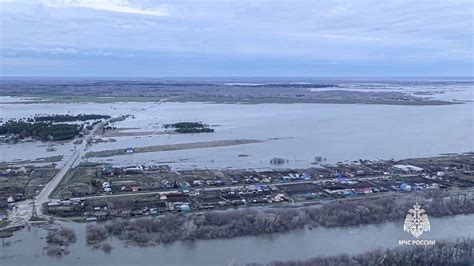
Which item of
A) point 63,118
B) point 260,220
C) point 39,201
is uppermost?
point 63,118

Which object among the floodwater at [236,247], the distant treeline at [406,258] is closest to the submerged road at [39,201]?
the floodwater at [236,247]

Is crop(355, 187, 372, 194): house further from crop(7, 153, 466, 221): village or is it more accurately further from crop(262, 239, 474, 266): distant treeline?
crop(262, 239, 474, 266): distant treeline

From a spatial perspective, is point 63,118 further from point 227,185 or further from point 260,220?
point 260,220

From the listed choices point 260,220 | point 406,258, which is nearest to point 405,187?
point 260,220

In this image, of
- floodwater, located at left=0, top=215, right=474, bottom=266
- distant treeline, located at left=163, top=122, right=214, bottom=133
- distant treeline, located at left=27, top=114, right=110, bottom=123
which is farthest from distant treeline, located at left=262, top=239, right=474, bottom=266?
distant treeline, located at left=27, top=114, right=110, bottom=123

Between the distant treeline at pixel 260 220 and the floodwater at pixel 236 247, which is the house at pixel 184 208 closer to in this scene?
the distant treeline at pixel 260 220
